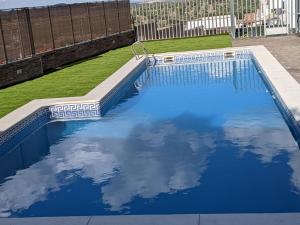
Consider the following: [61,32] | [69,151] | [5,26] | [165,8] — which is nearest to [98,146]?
[69,151]

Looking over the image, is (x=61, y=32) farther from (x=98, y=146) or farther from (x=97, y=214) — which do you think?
(x=97, y=214)

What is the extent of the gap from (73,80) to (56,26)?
5244 millimetres

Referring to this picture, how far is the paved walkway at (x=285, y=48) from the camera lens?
1285 cm

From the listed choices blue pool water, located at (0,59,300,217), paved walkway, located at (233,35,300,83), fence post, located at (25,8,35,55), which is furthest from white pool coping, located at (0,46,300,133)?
fence post, located at (25,8,35,55)

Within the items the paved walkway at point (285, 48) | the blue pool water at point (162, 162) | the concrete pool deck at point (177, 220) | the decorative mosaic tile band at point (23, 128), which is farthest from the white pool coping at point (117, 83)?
the concrete pool deck at point (177, 220)

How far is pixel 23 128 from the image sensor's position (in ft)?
31.2

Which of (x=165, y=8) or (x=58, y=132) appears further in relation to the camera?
(x=165, y=8)

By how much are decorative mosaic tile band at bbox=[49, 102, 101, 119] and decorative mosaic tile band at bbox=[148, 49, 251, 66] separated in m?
7.19

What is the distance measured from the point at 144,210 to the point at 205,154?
2132mm

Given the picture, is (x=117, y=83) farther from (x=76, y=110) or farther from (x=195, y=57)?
(x=195, y=57)

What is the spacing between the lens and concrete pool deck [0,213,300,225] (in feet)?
14.9

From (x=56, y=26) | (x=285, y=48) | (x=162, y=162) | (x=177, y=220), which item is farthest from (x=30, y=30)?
(x=177, y=220)

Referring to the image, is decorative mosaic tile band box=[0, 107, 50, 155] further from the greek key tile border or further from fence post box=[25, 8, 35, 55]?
fence post box=[25, 8, 35, 55]

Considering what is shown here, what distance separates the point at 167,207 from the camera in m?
5.50
